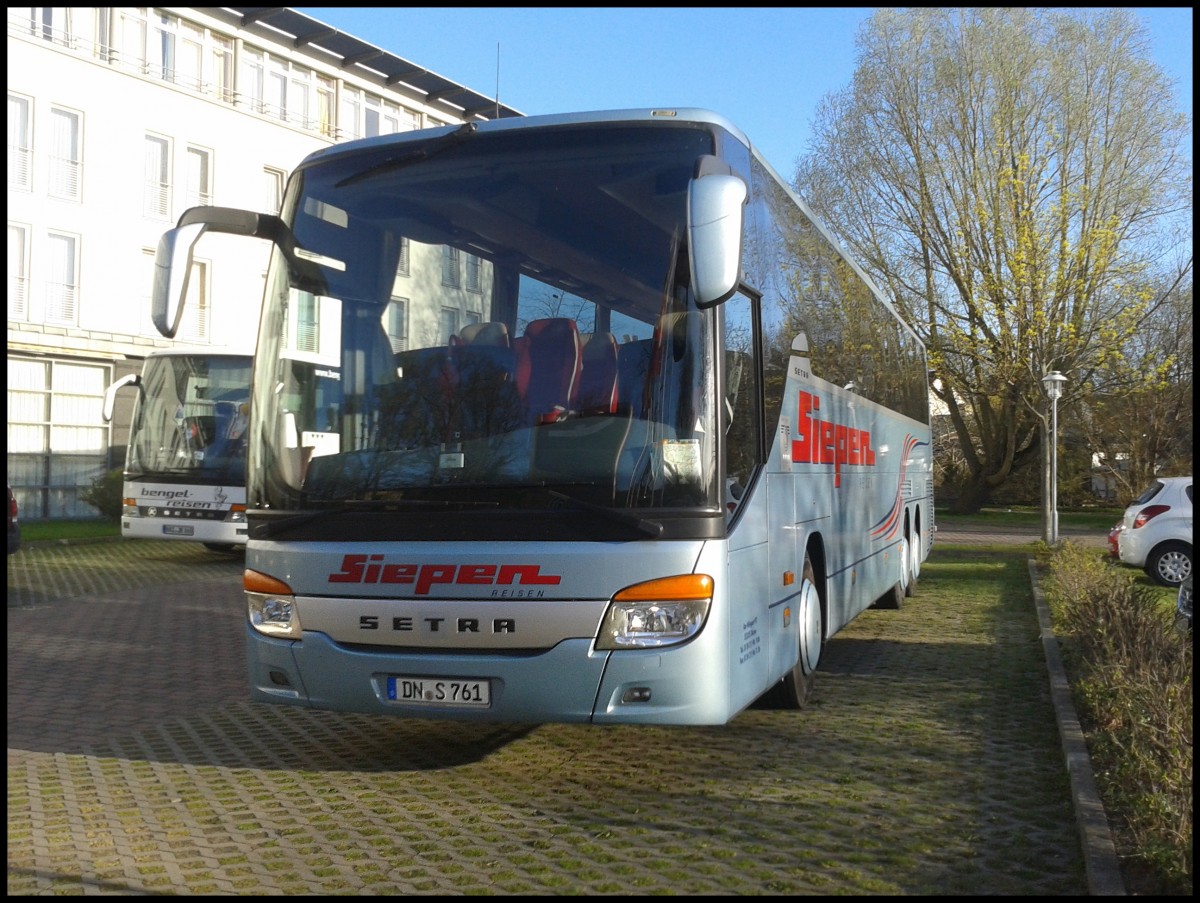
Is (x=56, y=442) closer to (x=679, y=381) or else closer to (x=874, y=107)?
(x=874, y=107)

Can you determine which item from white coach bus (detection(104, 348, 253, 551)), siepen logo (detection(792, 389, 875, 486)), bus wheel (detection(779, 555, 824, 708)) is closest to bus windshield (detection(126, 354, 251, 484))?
white coach bus (detection(104, 348, 253, 551))

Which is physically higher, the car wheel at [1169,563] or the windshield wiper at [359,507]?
the windshield wiper at [359,507]

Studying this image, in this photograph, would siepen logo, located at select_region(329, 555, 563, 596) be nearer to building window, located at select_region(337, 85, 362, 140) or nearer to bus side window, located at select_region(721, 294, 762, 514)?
bus side window, located at select_region(721, 294, 762, 514)

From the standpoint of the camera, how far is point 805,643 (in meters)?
8.32

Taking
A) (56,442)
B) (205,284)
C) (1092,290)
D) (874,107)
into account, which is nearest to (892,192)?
(874,107)

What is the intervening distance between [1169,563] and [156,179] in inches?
1156

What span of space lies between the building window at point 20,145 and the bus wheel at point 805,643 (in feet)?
97.9

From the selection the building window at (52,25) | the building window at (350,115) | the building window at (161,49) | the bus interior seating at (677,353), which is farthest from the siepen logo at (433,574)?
the building window at (350,115)

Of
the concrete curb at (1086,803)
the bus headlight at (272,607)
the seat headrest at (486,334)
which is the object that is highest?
the seat headrest at (486,334)

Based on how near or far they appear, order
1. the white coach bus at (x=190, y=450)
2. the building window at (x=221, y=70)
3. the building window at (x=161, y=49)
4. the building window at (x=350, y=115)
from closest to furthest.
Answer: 1. the white coach bus at (x=190, y=450)
2. the building window at (x=161, y=49)
3. the building window at (x=221, y=70)
4. the building window at (x=350, y=115)

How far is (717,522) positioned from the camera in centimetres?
605

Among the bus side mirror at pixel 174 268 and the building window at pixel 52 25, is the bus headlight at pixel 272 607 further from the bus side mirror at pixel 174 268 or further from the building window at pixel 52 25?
the building window at pixel 52 25

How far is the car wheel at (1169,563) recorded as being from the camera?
1809 cm

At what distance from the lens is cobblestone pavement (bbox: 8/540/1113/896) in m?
5.18
